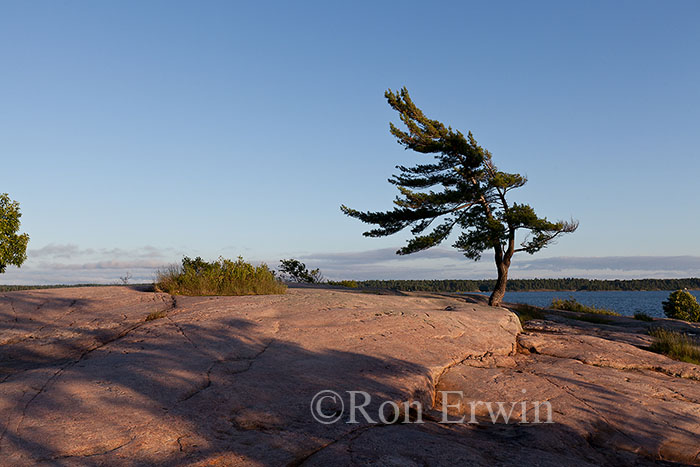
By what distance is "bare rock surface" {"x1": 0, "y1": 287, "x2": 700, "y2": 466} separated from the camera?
15.7ft

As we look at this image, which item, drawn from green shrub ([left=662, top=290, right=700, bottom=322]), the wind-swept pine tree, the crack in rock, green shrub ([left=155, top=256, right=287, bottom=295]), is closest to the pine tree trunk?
the wind-swept pine tree

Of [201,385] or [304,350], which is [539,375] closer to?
[304,350]

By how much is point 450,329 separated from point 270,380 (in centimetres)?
466

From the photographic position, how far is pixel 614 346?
1104 cm

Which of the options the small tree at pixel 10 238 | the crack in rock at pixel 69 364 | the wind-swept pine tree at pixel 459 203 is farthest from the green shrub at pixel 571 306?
the small tree at pixel 10 238

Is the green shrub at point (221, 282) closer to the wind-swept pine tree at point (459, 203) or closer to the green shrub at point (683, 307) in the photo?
the wind-swept pine tree at point (459, 203)

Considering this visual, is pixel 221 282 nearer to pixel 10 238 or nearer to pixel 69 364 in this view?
pixel 69 364

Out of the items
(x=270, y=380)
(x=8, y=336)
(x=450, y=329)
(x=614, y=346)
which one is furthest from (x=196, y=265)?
(x=614, y=346)

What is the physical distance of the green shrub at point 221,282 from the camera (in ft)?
43.5

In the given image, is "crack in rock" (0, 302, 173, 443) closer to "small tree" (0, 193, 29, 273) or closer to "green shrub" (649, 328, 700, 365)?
"green shrub" (649, 328, 700, 365)

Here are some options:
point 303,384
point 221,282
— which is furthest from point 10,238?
point 303,384

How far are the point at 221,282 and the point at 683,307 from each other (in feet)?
116

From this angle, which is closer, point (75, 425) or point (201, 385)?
point (75, 425)

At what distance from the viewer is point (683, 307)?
35.5 meters
